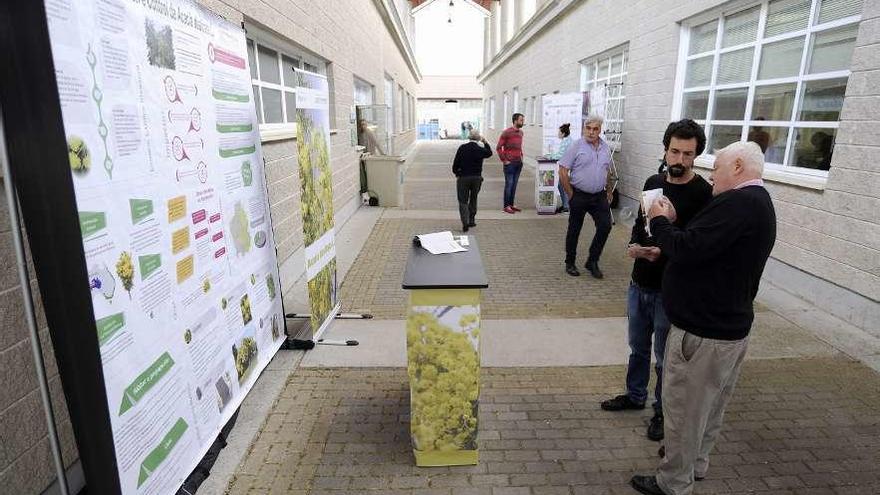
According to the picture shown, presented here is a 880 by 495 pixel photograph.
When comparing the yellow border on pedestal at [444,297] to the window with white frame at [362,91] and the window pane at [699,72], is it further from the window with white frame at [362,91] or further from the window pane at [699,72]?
the window with white frame at [362,91]

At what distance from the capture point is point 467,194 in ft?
28.8

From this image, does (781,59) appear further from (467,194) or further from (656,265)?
(467,194)

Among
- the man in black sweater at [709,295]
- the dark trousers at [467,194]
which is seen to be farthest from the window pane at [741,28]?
the man in black sweater at [709,295]

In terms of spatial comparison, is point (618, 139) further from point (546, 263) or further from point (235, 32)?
point (235, 32)

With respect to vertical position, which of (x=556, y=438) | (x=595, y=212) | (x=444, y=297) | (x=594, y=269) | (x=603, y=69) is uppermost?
(x=603, y=69)

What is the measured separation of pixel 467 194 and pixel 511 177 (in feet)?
7.35

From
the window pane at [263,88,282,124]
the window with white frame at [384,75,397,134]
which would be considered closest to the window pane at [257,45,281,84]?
the window pane at [263,88,282,124]

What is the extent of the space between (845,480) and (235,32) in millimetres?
4622

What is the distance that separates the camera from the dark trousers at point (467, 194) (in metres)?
8.61

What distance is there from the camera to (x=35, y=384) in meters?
2.33

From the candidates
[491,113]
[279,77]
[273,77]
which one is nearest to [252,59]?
[273,77]

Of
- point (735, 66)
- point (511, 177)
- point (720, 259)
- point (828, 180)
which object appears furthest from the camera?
point (511, 177)

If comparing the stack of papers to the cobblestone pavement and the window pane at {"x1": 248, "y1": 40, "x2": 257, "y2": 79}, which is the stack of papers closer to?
the cobblestone pavement

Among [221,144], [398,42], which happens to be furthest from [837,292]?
[398,42]
